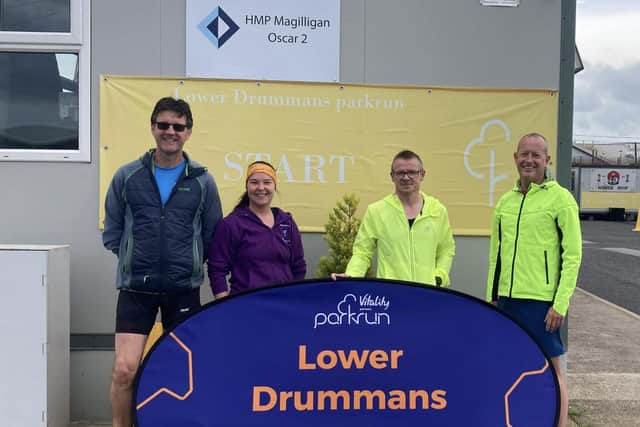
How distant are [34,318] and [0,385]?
462 millimetres

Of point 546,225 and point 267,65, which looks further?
point 267,65

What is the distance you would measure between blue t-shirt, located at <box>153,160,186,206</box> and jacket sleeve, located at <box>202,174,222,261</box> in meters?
0.17

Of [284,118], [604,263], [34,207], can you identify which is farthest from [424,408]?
[604,263]

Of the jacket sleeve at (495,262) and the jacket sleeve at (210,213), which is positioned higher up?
the jacket sleeve at (210,213)

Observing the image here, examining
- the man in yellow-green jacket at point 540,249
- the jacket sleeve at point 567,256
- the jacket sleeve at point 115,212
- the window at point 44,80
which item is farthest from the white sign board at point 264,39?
the jacket sleeve at point 567,256

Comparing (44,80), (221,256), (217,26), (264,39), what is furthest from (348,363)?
(44,80)

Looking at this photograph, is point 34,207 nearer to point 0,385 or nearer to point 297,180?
point 0,385

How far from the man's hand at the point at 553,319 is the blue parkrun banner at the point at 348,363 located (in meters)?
0.53

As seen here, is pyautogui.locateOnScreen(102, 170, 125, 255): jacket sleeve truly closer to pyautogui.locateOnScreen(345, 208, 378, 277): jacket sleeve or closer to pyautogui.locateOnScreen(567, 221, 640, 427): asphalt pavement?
pyautogui.locateOnScreen(345, 208, 378, 277): jacket sleeve

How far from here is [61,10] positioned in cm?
463

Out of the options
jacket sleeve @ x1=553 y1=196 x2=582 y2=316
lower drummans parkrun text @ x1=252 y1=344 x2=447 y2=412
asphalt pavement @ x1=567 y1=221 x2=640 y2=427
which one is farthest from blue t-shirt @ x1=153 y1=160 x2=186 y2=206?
asphalt pavement @ x1=567 y1=221 x2=640 y2=427

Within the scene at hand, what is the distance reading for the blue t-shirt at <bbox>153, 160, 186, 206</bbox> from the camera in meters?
3.41

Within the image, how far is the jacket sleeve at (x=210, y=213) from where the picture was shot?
354 centimetres

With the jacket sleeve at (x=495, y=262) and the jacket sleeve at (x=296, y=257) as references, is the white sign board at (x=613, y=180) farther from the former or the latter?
the jacket sleeve at (x=296, y=257)
